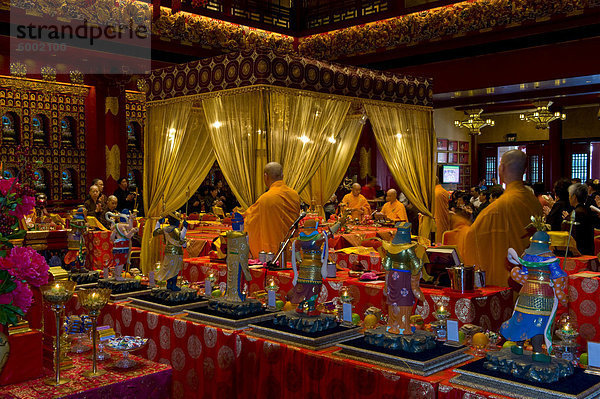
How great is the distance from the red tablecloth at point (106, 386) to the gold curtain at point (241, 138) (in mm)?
3445

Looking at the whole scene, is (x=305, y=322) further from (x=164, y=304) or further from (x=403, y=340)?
(x=164, y=304)

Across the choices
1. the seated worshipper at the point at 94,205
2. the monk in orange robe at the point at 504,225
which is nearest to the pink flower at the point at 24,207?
the monk in orange robe at the point at 504,225

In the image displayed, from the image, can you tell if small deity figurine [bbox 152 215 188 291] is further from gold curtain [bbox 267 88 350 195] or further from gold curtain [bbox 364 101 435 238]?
gold curtain [bbox 364 101 435 238]

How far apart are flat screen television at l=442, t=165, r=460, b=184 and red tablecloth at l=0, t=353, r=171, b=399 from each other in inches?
697

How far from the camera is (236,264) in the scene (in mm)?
3277

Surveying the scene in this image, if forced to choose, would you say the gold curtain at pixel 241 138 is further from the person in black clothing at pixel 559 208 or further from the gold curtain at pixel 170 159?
the person in black clothing at pixel 559 208

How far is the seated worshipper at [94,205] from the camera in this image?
30.7 ft

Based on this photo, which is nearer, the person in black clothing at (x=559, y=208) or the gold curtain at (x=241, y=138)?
the gold curtain at (x=241, y=138)

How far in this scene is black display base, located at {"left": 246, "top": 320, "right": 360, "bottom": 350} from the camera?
275 centimetres

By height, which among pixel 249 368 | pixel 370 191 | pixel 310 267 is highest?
pixel 370 191

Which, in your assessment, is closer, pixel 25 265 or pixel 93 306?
pixel 25 265

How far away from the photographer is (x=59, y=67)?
11234mm

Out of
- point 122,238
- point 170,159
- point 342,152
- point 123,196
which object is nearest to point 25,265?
point 122,238

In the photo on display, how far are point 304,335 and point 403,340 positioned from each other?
504mm
